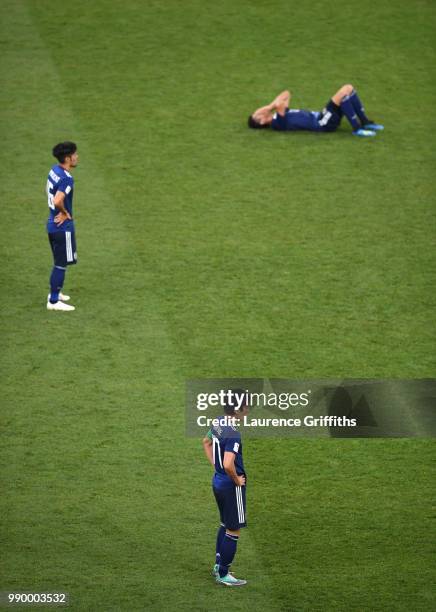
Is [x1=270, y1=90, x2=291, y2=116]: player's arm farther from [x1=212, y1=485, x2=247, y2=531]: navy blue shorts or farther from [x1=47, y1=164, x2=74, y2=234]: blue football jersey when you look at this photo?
[x1=212, y1=485, x2=247, y2=531]: navy blue shorts

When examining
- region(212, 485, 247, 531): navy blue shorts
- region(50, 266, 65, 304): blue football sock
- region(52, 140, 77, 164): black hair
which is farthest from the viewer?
region(50, 266, 65, 304): blue football sock

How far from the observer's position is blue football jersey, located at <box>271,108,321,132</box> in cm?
1883

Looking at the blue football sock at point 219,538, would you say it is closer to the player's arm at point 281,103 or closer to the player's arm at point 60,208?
the player's arm at point 60,208

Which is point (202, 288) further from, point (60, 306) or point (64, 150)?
point (64, 150)

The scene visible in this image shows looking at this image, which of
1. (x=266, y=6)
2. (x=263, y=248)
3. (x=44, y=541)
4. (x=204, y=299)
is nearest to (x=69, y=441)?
(x=44, y=541)

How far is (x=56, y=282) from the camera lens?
1413 cm

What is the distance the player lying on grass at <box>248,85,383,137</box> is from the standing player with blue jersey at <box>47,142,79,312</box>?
5.51 metres

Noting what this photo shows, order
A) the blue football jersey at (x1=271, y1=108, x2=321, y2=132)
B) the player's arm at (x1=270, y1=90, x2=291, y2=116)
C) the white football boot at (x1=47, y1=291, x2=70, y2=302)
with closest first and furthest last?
the white football boot at (x1=47, y1=291, x2=70, y2=302), the player's arm at (x1=270, y1=90, x2=291, y2=116), the blue football jersey at (x1=271, y1=108, x2=321, y2=132)

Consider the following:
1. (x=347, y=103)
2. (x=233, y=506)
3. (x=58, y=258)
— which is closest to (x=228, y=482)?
(x=233, y=506)

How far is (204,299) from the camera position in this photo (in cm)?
1472

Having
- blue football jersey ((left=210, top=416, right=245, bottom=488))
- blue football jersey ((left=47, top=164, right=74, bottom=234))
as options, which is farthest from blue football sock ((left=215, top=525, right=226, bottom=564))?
blue football jersey ((left=47, top=164, right=74, bottom=234))

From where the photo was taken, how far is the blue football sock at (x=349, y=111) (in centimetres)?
1836

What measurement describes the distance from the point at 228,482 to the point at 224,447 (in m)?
0.30

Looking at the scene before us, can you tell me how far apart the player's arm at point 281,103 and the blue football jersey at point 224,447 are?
9.46 meters
